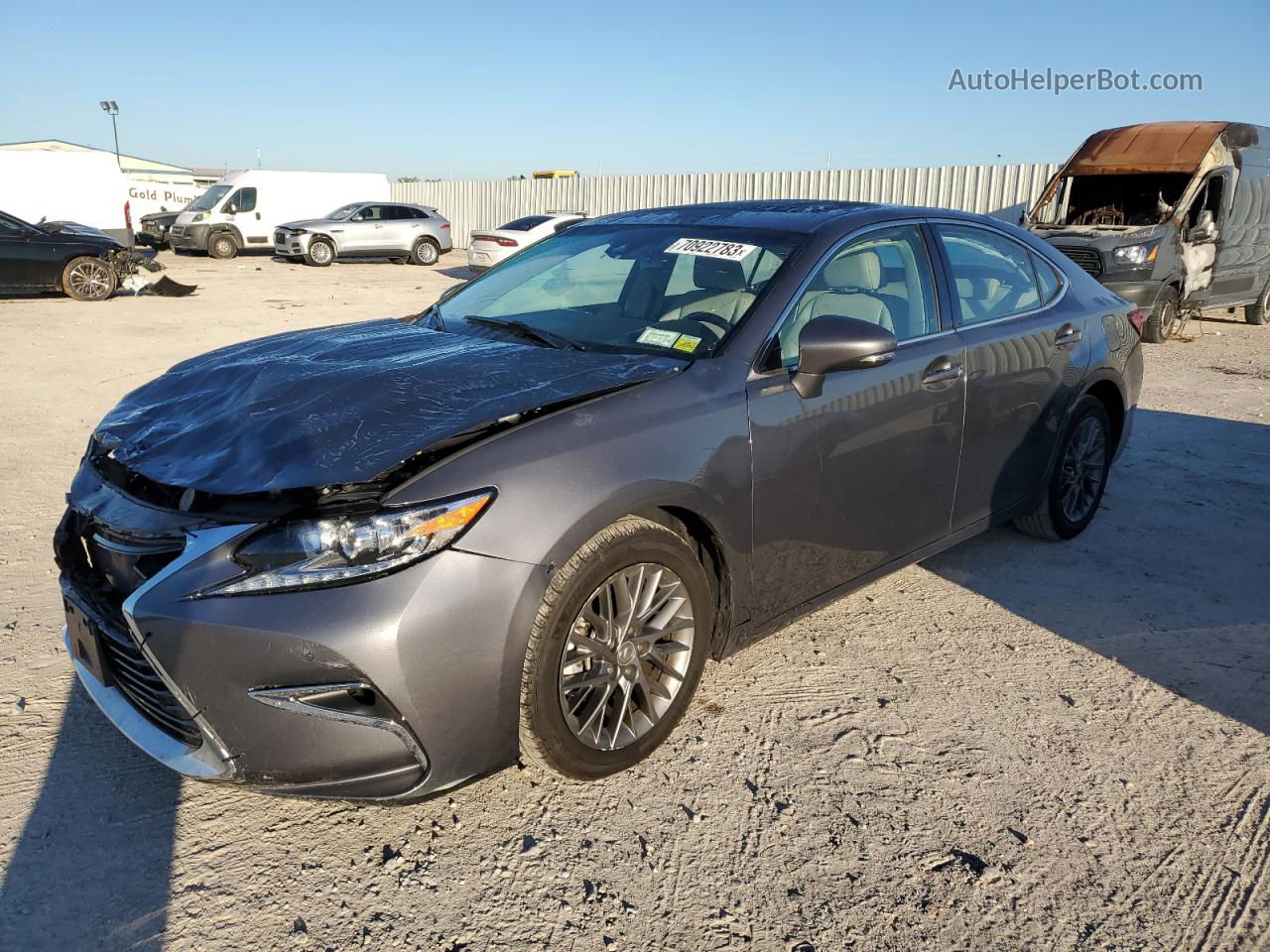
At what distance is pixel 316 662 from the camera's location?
217 cm

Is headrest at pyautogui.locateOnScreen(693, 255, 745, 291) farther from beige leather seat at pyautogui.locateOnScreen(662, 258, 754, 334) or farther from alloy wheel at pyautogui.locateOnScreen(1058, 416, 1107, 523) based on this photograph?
alloy wheel at pyautogui.locateOnScreen(1058, 416, 1107, 523)

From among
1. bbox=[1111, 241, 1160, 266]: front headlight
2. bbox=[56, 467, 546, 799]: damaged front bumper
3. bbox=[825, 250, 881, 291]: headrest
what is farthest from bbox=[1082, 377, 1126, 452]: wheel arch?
bbox=[1111, 241, 1160, 266]: front headlight

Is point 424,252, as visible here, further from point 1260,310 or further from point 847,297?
point 847,297

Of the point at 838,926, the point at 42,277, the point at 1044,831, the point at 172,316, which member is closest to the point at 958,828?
the point at 1044,831

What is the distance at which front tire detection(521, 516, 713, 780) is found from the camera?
2475 millimetres

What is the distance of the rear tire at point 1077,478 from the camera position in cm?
449

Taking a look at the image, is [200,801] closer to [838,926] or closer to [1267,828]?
[838,926]

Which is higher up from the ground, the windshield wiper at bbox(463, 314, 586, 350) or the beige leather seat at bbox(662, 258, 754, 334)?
Answer: the beige leather seat at bbox(662, 258, 754, 334)

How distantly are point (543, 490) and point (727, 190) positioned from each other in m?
24.3

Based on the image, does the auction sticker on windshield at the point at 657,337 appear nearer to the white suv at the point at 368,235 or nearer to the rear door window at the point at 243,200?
the white suv at the point at 368,235

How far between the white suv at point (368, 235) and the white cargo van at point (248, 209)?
2.93 feet

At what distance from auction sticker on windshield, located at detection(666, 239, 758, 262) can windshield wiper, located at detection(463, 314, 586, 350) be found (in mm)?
616

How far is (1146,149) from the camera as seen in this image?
39.9 feet

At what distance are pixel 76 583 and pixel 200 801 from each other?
70cm
